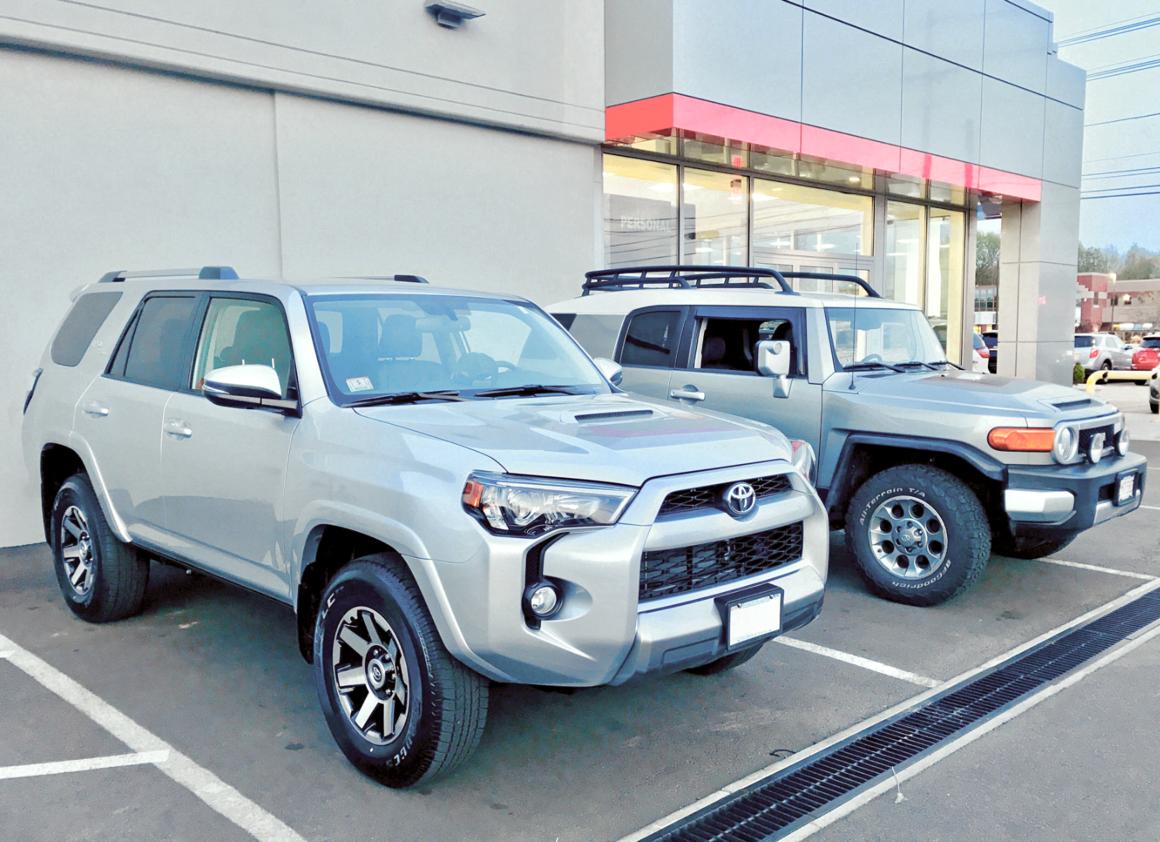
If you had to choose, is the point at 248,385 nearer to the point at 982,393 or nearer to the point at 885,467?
the point at 885,467

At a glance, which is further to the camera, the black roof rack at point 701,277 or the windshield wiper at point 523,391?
the black roof rack at point 701,277

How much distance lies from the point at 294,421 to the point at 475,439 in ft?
3.05

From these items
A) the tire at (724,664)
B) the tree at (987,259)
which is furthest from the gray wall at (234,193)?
the tree at (987,259)

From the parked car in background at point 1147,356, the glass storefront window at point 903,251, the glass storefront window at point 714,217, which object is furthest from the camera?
the parked car in background at point 1147,356

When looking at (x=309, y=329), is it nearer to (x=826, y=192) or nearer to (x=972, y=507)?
(x=972, y=507)

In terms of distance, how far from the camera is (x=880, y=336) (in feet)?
21.7

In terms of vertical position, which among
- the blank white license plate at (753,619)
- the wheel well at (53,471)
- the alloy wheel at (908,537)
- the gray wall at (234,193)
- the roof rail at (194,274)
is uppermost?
the gray wall at (234,193)

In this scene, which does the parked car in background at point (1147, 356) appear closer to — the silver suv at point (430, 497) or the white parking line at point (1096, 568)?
the white parking line at point (1096, 568)

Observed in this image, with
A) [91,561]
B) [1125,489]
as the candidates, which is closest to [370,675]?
[91,561]

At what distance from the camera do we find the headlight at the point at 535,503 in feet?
9.98

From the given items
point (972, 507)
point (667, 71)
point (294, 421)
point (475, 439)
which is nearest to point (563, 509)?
point (475, 439)

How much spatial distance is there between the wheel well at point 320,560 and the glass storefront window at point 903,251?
14269 mm

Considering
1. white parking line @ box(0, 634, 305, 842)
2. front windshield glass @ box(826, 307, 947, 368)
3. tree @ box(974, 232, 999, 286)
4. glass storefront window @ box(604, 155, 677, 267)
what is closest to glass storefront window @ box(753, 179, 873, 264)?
glass storefront window @ box(604, 155, 677, 267)

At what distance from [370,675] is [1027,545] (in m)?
4.88
